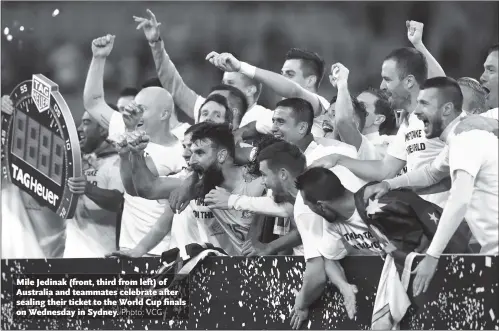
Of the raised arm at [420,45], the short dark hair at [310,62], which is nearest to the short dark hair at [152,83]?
the short dark hair at [310,62]

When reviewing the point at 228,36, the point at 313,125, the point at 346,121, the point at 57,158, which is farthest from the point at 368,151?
the point at 57,158

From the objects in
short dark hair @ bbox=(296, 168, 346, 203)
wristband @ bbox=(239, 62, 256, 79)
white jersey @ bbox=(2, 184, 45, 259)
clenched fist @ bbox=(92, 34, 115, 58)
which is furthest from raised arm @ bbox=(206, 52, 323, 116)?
white jersey @ bbox=(2, 184, 45, 259)

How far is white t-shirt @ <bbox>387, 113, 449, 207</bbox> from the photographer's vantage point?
5.72 m

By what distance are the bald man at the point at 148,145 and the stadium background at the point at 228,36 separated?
0.07 meters

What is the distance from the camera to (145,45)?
6.49 metres

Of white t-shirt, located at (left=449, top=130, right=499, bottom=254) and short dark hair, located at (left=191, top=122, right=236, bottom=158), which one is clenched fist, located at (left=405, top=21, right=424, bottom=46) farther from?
short dark hair, located at (left=191, top=122, right=236, bottom=158)

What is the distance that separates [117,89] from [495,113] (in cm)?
225

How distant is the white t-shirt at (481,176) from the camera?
217 inches

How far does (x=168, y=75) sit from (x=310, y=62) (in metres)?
0.85

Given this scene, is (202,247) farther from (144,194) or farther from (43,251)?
(43,251)

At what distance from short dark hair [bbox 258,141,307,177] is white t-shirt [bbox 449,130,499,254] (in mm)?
839

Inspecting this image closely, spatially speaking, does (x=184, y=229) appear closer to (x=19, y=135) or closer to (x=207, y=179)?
(x=207, y=179)

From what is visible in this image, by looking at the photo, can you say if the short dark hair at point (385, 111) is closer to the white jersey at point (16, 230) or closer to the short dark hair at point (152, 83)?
the short dark hair at point (152, 83)

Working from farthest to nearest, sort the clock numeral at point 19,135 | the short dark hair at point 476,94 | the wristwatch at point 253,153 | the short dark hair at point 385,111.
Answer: the clock numeral at point 19,135 → the wristwatch at point 253,153 → the short dark hair at point 385,111 → the short dark hair at point 476,94
